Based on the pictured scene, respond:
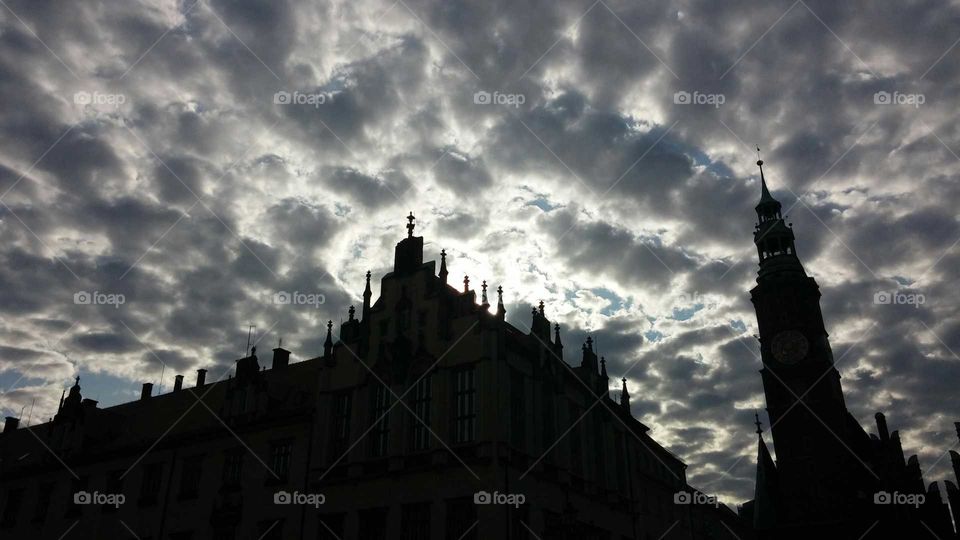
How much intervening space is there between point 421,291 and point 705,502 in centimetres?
4725

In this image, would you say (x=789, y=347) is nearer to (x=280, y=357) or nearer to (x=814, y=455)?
(x=814, y=455)

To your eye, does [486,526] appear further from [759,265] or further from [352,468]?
[759,265]

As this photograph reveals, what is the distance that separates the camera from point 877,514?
7106 cm

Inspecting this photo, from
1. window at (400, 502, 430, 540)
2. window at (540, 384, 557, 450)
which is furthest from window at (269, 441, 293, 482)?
window at (540, 384, 557, 450)

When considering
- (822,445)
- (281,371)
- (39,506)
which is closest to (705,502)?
(822,445)

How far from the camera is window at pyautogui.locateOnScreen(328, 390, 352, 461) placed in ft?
133

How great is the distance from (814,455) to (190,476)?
192ft

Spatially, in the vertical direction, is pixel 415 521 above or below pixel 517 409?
below

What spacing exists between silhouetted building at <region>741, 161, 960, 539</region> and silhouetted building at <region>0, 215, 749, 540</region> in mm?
25565
